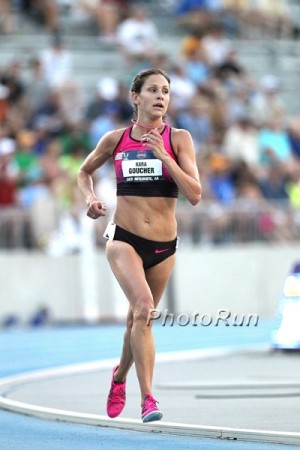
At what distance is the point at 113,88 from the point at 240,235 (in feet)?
12.7

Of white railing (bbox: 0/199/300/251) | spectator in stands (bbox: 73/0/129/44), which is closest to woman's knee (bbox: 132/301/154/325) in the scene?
white railing (bbox: 0/199/300/251)

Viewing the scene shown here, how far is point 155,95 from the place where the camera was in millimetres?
9562

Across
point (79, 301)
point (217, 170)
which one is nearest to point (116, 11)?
point (217, 170)

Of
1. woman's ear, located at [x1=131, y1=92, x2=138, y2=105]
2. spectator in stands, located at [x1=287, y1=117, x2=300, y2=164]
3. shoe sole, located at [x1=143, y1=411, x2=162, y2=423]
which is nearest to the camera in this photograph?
shoe sole, located at [x1=143, y1=411, x2=162, y2=423]

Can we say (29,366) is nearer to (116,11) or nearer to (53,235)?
(53,235)

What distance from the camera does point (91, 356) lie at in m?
16.6

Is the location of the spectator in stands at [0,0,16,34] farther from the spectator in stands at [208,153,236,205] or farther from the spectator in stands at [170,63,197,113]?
the spectator in stands at [208,153,236,205]

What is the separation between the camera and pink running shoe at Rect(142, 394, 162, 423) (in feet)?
29.2

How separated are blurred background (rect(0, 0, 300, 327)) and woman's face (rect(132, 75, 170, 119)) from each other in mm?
10815

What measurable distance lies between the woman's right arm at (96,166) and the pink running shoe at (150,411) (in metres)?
1.33

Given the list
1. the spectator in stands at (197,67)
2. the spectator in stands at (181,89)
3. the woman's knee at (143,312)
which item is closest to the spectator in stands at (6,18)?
the spectator in stands at (181,89)

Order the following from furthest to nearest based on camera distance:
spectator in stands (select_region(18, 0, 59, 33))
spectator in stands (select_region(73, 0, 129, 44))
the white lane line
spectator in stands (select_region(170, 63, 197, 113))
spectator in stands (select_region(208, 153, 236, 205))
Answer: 1. spectator in stands (select_region(73, 0, 129, 44))
2. spectator in stands (select_region(18, 0, 59, 33))
3. spectator in stands (select_region(170, 63, 197, 113))
4. spectator in stands (select_region(208, 153, 236, 205))
5. the white lane line

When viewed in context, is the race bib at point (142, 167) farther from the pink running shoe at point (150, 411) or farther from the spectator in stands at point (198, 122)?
the spectator in stands at point (198, 122)

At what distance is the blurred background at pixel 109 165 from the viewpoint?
69.1 feet
